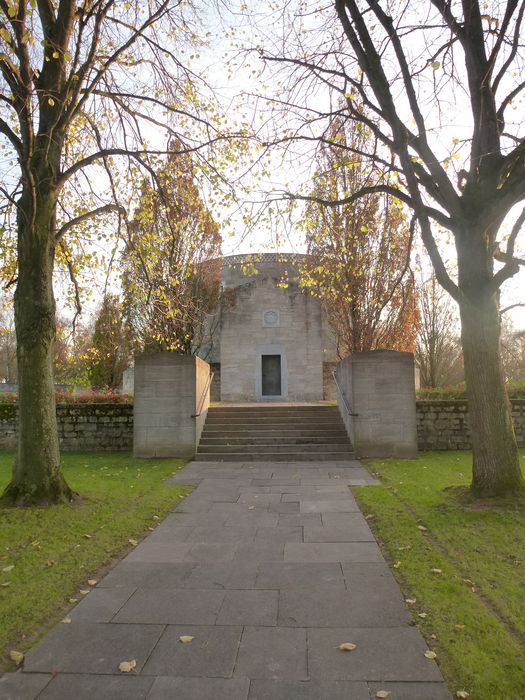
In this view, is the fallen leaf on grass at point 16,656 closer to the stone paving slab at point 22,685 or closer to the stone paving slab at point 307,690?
the stone paving slab at point 22,685

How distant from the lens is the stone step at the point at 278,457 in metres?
12.8

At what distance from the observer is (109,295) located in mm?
11094

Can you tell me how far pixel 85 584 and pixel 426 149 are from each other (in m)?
7.31

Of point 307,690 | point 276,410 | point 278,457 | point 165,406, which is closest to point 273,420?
point 276,410

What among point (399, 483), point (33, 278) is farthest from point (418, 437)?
point (33, 278)

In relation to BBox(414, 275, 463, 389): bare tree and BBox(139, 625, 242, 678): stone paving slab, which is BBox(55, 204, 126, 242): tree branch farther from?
BBox(414, 275, 463, 389): bare tree

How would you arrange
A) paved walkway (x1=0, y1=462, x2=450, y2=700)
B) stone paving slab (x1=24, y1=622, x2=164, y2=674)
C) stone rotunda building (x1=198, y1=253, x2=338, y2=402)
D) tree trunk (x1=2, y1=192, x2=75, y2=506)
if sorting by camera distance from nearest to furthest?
paved walkway (x1=0, y1=462, x2=450, y2=700)
stone paving slab (x1=24, y1=622, x2=164, y2=674)
tree trunk (x1=2, y1=192, x2=75, y2=506)
stone rotunda building (x1=198, y1=253, x2=338, y2=402)

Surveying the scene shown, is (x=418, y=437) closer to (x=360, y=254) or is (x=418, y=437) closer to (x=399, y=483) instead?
(x=399, y=483)

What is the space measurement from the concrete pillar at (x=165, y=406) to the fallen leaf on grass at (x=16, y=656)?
389 inches

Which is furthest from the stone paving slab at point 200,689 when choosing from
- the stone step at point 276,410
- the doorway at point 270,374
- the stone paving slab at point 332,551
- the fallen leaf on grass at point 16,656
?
the doorway at point 270,374

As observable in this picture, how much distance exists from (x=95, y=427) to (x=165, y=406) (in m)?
2.99

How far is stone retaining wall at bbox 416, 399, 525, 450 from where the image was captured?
14453 mm

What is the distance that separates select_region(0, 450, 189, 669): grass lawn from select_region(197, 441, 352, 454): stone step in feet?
9.44

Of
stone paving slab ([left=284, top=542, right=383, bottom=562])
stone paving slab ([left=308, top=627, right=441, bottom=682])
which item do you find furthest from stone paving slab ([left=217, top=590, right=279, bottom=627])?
stone paving slab ([left=284, top=542, right=383, bottom=562])
